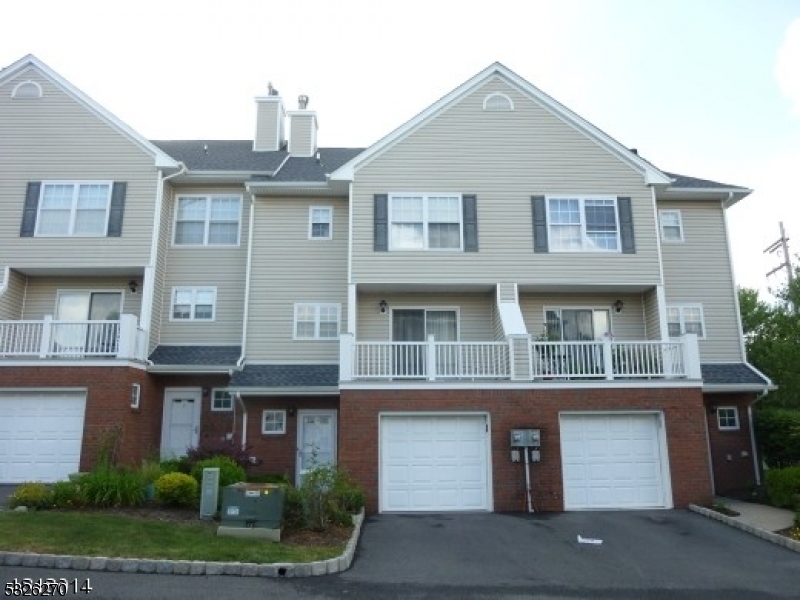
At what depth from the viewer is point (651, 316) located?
57.3 feet

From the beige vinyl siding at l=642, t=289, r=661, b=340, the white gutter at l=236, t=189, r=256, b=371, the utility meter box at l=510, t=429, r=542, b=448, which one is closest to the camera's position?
the utility meter box at l=510, t=429, r=542, b=448

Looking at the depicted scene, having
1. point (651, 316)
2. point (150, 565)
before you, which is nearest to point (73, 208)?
point (150, 565)

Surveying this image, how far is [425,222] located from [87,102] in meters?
10.6

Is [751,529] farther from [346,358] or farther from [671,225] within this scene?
[671,225]

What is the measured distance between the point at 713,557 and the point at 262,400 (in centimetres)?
1127

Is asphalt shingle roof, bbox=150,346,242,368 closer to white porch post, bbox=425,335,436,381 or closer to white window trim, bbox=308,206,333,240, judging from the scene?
white window trim, bbox=308,206,333,240

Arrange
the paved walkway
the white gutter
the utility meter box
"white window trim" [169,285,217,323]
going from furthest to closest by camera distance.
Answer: "white window trim" [169,285,217,323], the white gutter, the utility meter box, the paved walkway

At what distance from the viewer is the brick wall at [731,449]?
1734cm

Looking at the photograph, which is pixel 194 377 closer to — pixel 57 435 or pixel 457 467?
pixel 57 435

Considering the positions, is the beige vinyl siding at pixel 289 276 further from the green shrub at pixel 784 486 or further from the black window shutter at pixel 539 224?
the green shrub at pixel 784 486

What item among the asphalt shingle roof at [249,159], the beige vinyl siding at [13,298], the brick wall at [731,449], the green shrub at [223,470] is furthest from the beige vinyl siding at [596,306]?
the beige vinyl siding at [13,298]

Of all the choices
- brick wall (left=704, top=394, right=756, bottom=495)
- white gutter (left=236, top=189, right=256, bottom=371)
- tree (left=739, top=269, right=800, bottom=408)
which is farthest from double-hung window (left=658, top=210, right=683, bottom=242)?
white gutter (left=236, top=189, right=256, bottom=371)

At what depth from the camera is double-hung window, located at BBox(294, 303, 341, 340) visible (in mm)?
18141

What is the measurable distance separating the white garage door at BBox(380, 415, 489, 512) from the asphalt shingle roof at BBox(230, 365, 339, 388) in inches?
103
